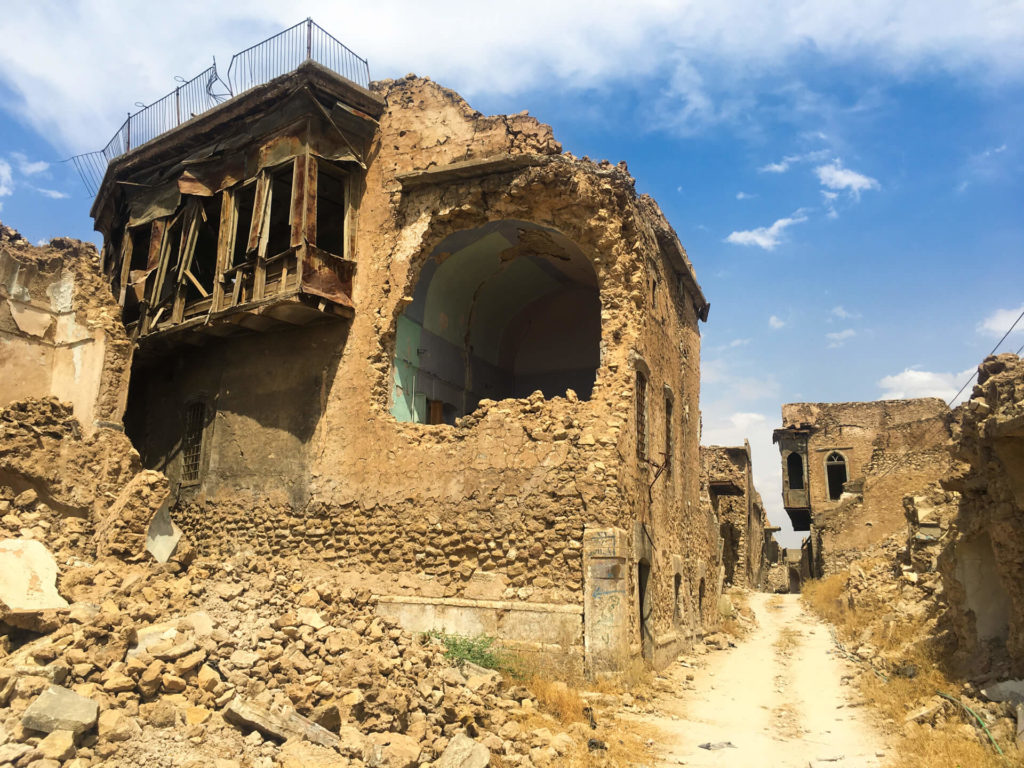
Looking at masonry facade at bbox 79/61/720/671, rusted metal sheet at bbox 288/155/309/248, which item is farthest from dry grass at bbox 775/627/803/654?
rusted metal sheet at bbox 288/155/309/248

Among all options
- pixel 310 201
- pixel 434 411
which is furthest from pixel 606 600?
pixel 310 201

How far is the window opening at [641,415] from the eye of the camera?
12767 mm

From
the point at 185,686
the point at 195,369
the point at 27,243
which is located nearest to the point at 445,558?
the point at 185,686

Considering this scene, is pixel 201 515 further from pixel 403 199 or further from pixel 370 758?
pixel 370 758

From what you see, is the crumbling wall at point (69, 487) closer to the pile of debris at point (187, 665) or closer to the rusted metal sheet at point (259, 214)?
the pile of debris at point (187, 665)

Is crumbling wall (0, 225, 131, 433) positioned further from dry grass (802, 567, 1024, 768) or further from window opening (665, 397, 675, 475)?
dry grass (802, 567, 1024, 768)

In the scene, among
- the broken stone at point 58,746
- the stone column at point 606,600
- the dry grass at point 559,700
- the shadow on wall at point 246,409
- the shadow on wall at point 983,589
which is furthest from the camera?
the shadow on wall at point 246,409

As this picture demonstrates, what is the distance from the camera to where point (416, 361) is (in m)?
14.0

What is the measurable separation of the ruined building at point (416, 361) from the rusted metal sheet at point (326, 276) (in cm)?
5

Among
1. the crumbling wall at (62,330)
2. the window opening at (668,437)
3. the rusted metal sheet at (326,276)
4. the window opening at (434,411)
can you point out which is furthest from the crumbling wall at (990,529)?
the crumbling wall at (62,330)

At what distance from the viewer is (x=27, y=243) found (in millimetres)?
12883

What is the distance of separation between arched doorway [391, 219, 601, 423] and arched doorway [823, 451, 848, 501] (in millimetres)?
27880

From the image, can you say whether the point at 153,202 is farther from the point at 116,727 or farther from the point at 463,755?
the point at 463,755

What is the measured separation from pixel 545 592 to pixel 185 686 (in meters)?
5.08
